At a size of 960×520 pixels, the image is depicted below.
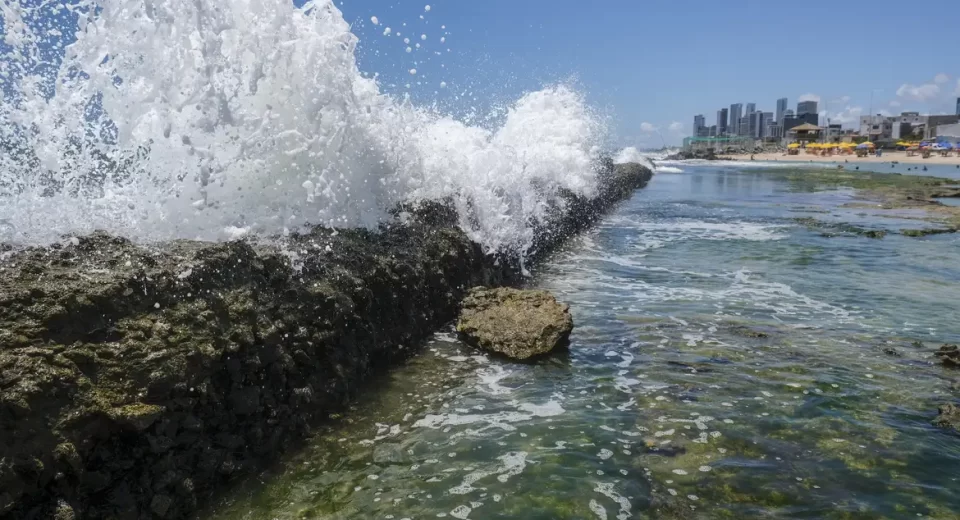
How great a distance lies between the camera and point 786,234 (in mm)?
13945

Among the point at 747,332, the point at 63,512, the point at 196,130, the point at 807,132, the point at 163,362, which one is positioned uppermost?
the point at 807,132

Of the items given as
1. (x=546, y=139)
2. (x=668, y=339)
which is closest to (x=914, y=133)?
(x=546, y=139)

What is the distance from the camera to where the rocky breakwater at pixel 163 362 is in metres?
2.70

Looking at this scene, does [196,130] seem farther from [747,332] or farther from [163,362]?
[747,332]

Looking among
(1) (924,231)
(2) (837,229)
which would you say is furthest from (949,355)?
(2) (837,229)

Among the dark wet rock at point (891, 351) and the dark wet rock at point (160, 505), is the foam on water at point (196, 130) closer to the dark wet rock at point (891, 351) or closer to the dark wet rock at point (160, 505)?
the dark wet rock at point (160, 505)

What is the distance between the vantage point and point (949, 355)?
18.3ft

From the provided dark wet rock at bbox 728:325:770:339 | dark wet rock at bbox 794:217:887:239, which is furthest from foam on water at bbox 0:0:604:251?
dark wet rock at bbox 794:217:887:239

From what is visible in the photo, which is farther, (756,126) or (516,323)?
(756,126)

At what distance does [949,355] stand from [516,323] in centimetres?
375

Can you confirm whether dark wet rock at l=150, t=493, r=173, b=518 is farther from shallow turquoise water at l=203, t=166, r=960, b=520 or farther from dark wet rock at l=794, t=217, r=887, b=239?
dark wet rock at l=794, t=217, r=887, b=239

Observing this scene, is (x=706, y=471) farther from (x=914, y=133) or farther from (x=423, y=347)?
(x=914, y=133)

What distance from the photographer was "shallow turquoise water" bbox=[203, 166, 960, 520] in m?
3.42

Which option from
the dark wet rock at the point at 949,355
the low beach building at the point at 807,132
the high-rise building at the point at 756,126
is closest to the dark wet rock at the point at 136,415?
the dark wet rock at the point at 949,355
